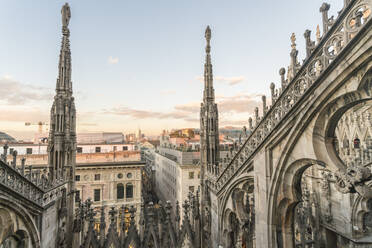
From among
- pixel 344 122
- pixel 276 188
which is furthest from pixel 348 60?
pixel 344 122

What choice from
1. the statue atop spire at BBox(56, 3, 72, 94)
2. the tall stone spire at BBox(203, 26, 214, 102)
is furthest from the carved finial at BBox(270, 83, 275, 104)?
the statue atop spire at BBox(56, 3, 72, 94)

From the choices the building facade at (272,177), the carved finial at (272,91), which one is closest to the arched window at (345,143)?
the building facade at (272,177)

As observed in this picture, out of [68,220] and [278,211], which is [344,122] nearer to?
[278,211]

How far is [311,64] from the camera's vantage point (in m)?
5.04

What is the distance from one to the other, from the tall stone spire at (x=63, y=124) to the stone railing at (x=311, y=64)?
32.4ft

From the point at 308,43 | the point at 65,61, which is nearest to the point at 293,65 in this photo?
the point at 308,43

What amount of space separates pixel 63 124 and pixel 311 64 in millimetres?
12132

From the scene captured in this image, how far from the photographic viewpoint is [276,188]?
6.35 m

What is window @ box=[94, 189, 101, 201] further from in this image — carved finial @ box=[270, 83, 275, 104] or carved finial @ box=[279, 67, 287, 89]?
carved finial @ box=[279, 67, 287, 89]

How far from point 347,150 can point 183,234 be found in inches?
474

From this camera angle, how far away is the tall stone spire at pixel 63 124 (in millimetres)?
11117

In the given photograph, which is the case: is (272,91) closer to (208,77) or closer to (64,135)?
(208,77)

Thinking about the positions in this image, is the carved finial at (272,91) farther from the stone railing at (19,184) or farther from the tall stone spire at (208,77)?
the stone railing at (19,184)

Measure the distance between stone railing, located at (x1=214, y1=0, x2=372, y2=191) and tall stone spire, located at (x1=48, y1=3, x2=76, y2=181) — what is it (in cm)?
988
